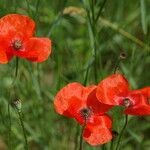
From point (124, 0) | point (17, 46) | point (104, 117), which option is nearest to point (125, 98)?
point (104, 117)

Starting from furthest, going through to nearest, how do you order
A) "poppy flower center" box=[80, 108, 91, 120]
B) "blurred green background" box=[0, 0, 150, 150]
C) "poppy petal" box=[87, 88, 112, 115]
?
"blurred green background" box=[0, 0, 150, 150] < "poppy petal" box=[87, 88, 112, 115] < "poppy flower center" box=[80, 108, 91, 120]

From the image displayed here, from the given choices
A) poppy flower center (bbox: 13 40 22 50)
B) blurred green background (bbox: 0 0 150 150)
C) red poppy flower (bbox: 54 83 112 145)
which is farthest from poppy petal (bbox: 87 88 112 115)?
poppy flower center (bbox: 13 40 22 50)

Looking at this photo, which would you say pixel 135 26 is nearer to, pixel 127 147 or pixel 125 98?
pixel 127 147

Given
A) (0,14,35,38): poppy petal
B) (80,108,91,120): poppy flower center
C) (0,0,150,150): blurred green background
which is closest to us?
(80,108,91,120): poppy flower center

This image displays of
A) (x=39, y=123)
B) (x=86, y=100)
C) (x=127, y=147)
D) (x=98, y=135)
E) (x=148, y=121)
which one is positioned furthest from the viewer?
(x=148, y=121)

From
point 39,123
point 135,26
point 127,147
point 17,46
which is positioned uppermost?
point 17,46

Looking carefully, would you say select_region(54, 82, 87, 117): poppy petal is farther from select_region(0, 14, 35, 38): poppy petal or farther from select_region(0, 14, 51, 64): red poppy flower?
select_region(0, 14, 35, 38): poppy petal

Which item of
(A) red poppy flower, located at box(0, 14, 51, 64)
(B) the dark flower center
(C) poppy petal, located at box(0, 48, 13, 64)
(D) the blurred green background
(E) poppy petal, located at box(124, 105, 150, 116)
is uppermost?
(A) red poppy flower, located at box(0, 14, 51, 64)

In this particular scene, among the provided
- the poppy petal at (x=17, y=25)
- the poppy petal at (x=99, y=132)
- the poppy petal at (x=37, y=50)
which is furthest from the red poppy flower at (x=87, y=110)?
the poppy petal at (x=17, y=25)
